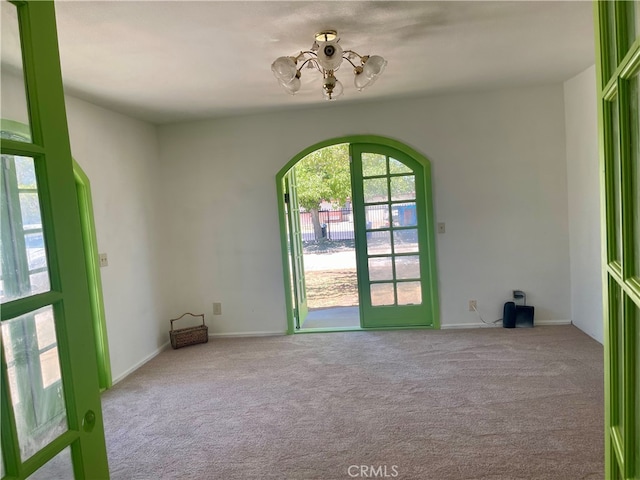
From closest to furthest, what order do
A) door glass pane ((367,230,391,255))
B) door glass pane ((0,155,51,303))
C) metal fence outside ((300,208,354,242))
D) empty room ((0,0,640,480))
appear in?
door glass pane ((0,155,51,303)) < empty room ((0,0,640,480)) < door glass pane ((367,230,391,255)) < metal fence outside ((300,208,354,242))

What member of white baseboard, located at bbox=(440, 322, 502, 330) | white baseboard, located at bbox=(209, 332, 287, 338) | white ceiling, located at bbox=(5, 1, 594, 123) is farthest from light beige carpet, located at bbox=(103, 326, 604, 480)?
white ceiling, located at bbox=(5, 1, 594, 123)

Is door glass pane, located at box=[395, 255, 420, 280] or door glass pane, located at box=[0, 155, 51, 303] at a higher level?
door glass pane, located at box=[0, 155, 51, 303]

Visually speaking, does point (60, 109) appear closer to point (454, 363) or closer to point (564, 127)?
point (454, 363)

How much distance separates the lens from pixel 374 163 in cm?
434

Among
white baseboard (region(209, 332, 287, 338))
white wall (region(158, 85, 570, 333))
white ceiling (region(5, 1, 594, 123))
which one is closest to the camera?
white ceiling (region(5, 1, 594, 123))

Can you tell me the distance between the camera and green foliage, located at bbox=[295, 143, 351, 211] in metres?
9.51

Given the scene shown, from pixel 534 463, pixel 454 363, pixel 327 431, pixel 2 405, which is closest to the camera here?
pixel 2 405

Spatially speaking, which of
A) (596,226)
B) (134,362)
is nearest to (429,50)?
(596,226)

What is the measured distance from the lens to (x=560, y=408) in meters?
2.63

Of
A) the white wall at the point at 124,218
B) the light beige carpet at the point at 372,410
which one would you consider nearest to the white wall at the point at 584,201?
the light beige carpet at the point at 372,410

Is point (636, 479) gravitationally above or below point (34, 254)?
below

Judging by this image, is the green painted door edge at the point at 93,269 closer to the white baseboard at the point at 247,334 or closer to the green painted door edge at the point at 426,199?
the white baseboard at the point at 247,334

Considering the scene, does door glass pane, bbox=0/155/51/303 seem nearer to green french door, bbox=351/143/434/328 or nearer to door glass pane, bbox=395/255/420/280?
green french door, bbox=351/143/434/328

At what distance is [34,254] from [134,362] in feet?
11.2
